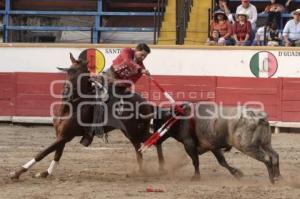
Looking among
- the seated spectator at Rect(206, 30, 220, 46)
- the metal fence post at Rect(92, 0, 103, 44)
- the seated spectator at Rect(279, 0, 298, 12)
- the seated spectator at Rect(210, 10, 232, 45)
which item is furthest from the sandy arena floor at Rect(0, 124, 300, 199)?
the metal fence post at Rect(92, 0, 103, 44)

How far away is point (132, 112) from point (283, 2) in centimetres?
765

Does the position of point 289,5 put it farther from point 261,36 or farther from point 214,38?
point 214,38

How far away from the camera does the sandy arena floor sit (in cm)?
705

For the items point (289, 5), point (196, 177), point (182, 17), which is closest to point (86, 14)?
point (182, 17)

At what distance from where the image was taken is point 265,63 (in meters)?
13.3

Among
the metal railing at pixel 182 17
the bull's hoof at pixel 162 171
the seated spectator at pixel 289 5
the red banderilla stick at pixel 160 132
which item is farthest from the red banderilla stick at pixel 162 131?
the seated spectator at pixel 289 5

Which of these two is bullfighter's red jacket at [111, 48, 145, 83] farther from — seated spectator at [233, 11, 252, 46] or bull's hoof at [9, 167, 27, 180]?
seated spectator at [233, 11, 252, 46]

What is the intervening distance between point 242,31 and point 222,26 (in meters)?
0.59

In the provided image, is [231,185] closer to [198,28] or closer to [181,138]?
[181,138]

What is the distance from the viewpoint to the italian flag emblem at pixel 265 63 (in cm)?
1327

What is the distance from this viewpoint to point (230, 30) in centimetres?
1398

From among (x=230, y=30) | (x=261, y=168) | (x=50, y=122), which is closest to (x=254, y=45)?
(x=230, y=30)

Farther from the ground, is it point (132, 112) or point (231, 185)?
point (132, 112)

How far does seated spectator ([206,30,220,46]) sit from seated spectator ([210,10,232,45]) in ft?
0.29
